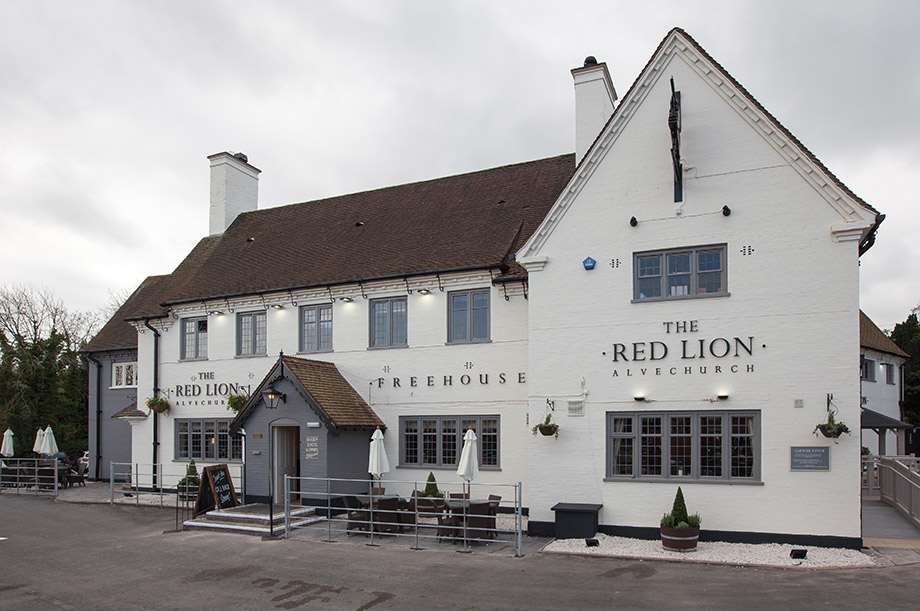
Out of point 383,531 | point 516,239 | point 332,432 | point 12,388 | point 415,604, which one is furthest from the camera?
point 12,388

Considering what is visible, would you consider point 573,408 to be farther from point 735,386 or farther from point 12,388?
point 12,388

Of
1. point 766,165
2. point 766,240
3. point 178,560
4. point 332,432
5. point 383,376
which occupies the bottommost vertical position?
point 178,560

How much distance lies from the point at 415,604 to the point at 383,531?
5645mm

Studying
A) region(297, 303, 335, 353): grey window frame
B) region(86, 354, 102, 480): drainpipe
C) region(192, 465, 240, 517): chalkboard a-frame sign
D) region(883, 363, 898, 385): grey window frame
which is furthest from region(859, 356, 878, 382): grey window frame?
region(86, 354, 102, 480): drainpipe

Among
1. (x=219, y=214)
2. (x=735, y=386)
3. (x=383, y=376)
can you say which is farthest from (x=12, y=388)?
(x=735, y=386)

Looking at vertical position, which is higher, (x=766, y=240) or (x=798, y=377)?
(x=766, y=240)

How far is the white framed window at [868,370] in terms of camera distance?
29856 millimetres

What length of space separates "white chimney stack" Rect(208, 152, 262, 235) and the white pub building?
24.2ft

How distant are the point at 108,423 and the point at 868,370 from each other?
103 ft

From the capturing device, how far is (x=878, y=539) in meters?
14.4

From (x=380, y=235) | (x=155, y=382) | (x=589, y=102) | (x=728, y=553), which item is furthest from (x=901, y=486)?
(x=155, y=382)

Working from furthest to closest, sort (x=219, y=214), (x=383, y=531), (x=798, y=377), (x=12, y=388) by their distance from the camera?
(x=12, y=388) → (x=219, y=214) → (x=383, y=531) → (x=798, y=377)

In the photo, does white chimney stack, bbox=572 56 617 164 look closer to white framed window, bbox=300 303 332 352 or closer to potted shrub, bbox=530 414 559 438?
potted shrub, bbox=530 414 559 438

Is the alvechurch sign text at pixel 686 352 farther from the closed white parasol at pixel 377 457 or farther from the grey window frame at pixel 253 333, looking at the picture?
the grey window frame at pixel 253 333
